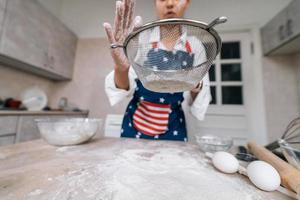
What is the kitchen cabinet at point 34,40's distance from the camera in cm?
112

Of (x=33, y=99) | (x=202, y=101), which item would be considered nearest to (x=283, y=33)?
(x=202, y=101)

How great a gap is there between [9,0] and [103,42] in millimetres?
915

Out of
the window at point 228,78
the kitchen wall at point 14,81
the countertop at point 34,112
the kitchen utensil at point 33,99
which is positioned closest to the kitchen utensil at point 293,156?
the window at point 228,78

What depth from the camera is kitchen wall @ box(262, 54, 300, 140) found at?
4.70 feet

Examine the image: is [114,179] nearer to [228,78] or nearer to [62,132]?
[62,132]

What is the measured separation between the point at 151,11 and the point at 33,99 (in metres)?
1.63

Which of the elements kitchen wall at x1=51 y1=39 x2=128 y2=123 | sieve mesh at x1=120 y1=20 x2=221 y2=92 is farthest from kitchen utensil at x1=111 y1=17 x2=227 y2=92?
kitchen wall at x1=51 y1=39 x2=128 y2=123

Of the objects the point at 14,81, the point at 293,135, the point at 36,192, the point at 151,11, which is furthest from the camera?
the point at 151,11

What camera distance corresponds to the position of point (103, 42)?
1900 mm

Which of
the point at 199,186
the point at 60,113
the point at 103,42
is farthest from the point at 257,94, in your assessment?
the point at 60,113

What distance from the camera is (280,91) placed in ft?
4.81

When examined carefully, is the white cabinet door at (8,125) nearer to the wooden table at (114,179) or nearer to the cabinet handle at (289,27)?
the wooden table at (114,179)

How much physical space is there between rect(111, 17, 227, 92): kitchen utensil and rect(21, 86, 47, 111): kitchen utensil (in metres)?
1.49

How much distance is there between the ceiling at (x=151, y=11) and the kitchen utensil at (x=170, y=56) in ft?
4.97
